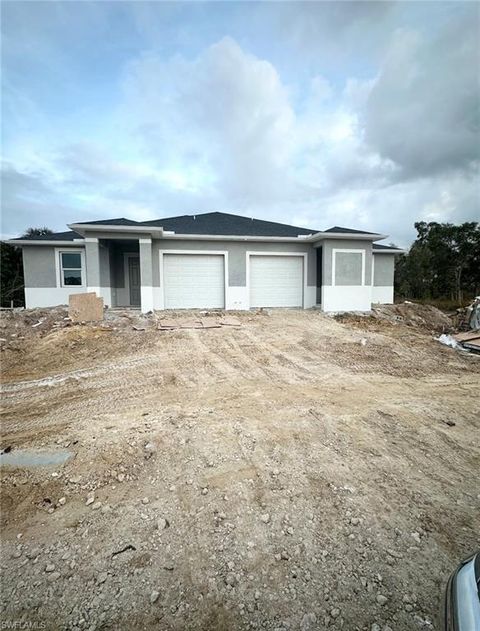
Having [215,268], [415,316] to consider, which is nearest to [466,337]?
[415,316]

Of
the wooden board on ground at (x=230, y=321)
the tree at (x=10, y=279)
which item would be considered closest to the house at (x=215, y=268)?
the wooden board on ground at (x=230, y=321)

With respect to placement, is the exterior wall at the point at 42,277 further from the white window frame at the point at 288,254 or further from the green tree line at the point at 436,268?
the green tree line at the point at 436,268

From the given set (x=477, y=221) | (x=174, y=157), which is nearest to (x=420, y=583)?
(x=174, y=157)

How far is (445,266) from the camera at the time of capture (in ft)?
71.2

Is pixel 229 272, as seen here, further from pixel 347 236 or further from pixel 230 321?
pixel 347 236

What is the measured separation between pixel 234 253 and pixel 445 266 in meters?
17.4

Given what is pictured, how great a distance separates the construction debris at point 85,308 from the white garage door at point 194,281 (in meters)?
3.44

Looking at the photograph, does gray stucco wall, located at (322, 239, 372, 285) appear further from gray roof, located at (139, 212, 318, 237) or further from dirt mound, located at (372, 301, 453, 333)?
dirt mound, located at (372, 301, 453, 333)

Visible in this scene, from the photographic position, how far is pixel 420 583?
1745mm

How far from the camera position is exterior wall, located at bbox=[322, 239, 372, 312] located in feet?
42.0

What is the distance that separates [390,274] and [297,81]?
1003 cm

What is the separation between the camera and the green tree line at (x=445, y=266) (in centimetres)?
2073

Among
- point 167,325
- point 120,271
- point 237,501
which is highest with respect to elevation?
point 120,271

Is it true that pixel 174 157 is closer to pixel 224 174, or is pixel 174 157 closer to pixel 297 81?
pixel 224 174
